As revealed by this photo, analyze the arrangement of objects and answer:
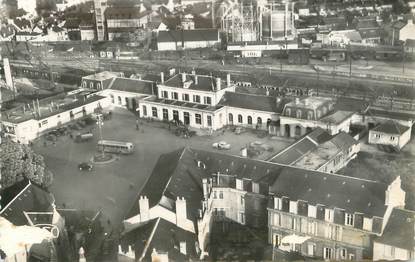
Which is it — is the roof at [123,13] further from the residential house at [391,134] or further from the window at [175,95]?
the residential house at [391,134]

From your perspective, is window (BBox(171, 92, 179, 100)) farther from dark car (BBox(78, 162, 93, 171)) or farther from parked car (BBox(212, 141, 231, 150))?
dark car (BBox(78, 162, 93, 171))

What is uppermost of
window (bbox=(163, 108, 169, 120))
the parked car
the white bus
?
window (bbox=(163, 108, 169, 120))

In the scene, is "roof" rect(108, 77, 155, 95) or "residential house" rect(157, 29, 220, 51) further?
"residential house" rect(157, 29, 220, 51)

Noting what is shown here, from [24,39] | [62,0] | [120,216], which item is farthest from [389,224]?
[62,0]

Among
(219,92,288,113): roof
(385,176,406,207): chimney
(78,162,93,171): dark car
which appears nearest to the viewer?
(385,176,406,207): chimney

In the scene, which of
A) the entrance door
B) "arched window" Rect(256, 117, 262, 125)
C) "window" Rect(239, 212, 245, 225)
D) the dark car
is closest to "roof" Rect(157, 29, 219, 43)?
the entrance door

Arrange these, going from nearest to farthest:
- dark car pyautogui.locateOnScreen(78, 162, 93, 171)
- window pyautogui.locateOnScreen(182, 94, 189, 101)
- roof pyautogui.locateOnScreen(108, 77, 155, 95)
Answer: dark car pyautogui.locateOnScreen(78, 162, 93, 171), window pyautogui.locateOnScreen(182, 94, 189, 101), roof pyautogui.locateOnScreen(108, 77, 155, 95)

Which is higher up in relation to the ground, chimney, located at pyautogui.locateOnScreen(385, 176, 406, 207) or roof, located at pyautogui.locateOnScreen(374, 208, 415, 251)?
chimney, located at pyautogui.locateOnScreen(385, 176, 406, 207)
